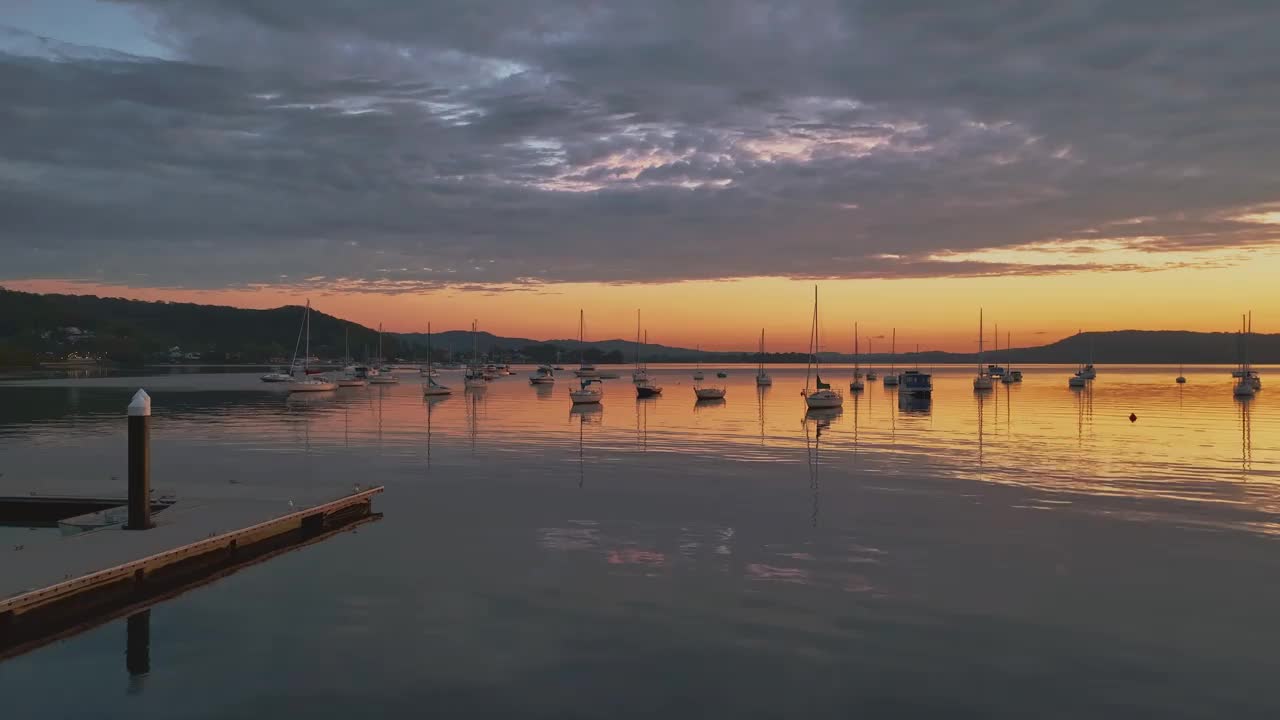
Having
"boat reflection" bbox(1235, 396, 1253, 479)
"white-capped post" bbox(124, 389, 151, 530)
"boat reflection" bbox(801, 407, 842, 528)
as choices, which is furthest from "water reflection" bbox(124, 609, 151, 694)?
"boat reflection" bbox(1235, 396, 1253, 479)

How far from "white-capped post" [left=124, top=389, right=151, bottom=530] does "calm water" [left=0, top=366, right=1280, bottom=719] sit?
302 cm

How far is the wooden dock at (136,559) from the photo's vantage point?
1468 centimetres

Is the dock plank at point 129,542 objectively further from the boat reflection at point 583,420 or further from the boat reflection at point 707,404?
the boat reflection at point 707,404

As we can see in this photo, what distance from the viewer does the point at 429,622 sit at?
50.1 ft

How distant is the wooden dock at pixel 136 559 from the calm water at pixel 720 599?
2.88 ft

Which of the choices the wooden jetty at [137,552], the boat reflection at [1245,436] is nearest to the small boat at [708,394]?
the boat reflection at [1245,436]

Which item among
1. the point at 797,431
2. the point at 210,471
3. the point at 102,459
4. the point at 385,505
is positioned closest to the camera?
the point at 385,505

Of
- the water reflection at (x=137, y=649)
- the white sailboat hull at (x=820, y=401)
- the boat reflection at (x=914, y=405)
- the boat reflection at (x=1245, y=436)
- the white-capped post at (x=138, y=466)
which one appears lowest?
the boat reflection at (x=914, y=405)

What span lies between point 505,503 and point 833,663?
15.8 metres

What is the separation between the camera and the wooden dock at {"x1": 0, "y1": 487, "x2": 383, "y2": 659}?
14.7m

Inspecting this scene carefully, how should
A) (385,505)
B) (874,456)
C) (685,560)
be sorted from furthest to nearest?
Answer: (874,456) < (385,505) < (685,560)

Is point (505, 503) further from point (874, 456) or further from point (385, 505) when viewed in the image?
point (874, 456)

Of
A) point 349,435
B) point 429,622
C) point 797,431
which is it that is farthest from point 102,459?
point 797,431

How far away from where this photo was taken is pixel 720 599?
54.9ft
